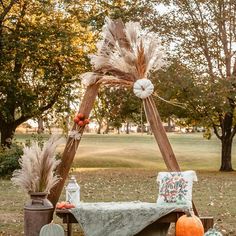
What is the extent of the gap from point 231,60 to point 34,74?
7.91 meters

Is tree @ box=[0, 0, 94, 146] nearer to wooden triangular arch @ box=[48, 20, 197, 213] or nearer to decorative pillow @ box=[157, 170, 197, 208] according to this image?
wooden triangular arch @ box=[48, 20, 197, 213]

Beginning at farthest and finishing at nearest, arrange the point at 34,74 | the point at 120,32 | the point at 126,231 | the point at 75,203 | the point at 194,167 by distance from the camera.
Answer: the point at 194,167, the point at 34,74, the point at 120,32, the point at 75,203, the point at 126,231

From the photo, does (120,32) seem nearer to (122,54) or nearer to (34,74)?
(122,54)

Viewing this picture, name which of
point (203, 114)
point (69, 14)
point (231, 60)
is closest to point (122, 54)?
point (203, 114)

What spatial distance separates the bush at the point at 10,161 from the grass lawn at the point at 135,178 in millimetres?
1000

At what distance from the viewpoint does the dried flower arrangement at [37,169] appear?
637cm

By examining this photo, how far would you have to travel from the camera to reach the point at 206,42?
2023 centimetres

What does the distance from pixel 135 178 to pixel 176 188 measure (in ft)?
31.9

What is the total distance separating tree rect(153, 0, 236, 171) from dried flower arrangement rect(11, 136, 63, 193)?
1308 cm

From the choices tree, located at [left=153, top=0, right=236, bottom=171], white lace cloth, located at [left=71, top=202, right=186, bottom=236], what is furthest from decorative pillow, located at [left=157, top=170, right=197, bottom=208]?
tree, located at [left=153, top=0, right=236, bottom=171]

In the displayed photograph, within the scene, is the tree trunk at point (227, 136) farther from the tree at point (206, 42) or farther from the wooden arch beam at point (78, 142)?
the wooden arch beam at point (78, 142)

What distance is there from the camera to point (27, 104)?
2027 cm

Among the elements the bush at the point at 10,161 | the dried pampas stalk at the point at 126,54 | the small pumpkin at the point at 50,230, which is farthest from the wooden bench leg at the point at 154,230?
the bush at the point at 10,161

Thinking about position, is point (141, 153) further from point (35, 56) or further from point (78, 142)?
point (78, 142)
